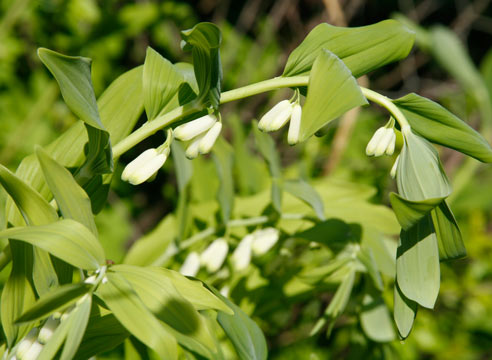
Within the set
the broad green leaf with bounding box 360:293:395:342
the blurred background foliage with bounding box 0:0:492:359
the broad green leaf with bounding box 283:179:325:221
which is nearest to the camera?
the broad green leaf with bounding box 283:179:325:221

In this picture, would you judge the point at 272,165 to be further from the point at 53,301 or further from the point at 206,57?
the point at 53,301

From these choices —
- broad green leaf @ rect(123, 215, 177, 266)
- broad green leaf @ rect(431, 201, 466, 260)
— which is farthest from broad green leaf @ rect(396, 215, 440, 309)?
broad green leaf @ rect(123, 215, 177, 266)

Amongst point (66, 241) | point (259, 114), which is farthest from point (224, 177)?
point (259, 114)

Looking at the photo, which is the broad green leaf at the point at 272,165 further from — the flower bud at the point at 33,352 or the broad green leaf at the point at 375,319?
the flower bud at the point at 33,352

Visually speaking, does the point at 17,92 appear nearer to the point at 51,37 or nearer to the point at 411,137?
the point at 51,37

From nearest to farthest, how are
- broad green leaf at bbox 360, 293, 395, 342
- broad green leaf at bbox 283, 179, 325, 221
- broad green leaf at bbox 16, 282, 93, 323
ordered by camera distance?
broad green leaf at bbox 16, 282, 93, 323 < broad green leaf at bbox 283, 179, 325, 221 < broad green leaf at bbox 360, 293, 395, 342

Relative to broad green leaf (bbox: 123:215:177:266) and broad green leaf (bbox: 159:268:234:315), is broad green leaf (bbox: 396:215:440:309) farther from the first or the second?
broad green leaf (bbox: 123:215:177:266)

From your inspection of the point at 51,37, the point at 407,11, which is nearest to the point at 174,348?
the point at 51,37
